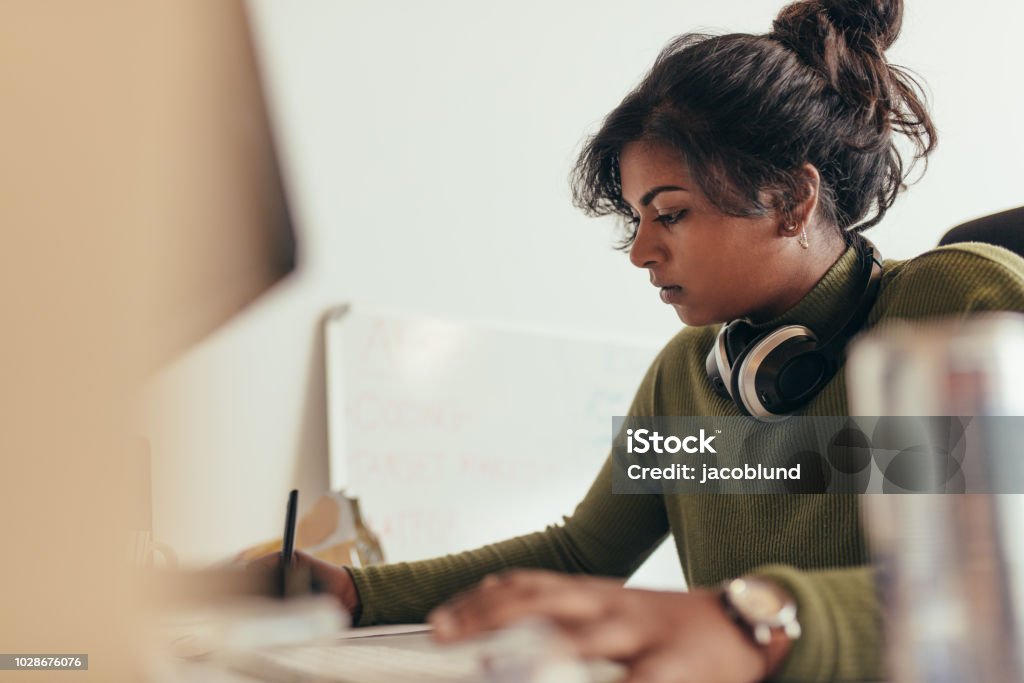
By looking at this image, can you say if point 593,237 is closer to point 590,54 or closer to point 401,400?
point 590,54

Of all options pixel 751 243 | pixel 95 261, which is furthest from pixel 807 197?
pixel 95 261

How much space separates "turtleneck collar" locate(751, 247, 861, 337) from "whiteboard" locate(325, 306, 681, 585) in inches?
44.3

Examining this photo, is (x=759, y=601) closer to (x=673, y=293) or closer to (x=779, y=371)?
(x=779, y=371)

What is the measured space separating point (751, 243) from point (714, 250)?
4 cm

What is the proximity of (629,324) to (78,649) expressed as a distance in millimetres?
2257

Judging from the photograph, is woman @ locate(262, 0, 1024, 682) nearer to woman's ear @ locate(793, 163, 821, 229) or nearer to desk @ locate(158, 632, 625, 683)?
woman's ear @ locate(793, 163, 821, 229)

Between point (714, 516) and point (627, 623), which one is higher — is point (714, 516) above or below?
below

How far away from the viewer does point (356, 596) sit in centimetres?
84

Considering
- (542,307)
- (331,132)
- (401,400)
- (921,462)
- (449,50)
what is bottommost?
(401,400)

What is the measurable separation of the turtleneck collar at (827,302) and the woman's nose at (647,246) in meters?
0.13

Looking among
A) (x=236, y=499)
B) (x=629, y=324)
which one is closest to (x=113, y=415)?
(x=236, y=499)

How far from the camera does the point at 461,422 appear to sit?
2.04m

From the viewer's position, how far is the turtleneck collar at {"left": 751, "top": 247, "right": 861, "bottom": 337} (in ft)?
2.94

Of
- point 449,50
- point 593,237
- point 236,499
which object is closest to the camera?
point 236,499
